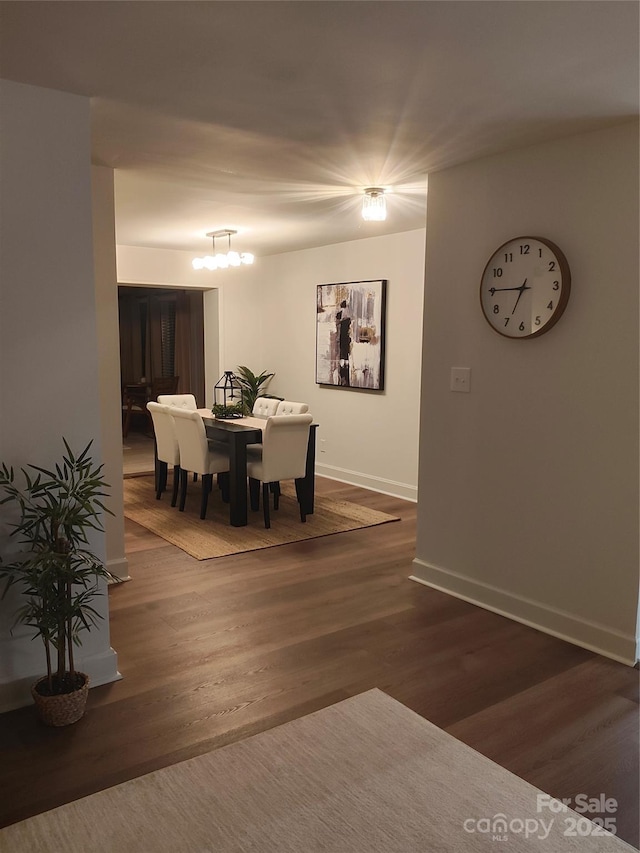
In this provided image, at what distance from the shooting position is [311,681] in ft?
9.06

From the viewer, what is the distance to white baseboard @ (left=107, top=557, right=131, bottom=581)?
3.86 m

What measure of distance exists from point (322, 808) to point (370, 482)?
4441 millimetres

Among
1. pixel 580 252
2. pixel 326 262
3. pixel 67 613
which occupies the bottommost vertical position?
pixel 67 613

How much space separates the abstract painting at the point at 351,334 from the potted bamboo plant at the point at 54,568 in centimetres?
391

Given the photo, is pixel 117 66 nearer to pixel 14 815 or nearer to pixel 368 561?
pixel 14 815

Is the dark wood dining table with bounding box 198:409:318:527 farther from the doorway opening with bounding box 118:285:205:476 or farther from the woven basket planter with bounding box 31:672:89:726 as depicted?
the doorway opening with bounding box 118:285:205:476

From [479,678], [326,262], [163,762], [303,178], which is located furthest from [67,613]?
[326,262]

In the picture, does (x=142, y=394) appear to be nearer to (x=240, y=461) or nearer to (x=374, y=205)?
(x=240, y=461)

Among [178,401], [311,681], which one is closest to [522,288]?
[311,681]

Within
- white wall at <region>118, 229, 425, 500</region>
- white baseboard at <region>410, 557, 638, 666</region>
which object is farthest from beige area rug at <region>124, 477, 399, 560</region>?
white baseboard at <region>410, 557, 638, 666</region>

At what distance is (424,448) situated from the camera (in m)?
3.82

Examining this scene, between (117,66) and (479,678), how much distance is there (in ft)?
8.91

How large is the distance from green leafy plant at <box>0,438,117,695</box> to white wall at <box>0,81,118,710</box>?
0.25 ft

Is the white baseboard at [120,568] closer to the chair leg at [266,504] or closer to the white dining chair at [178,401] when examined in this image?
the chair leg at [266,504]
